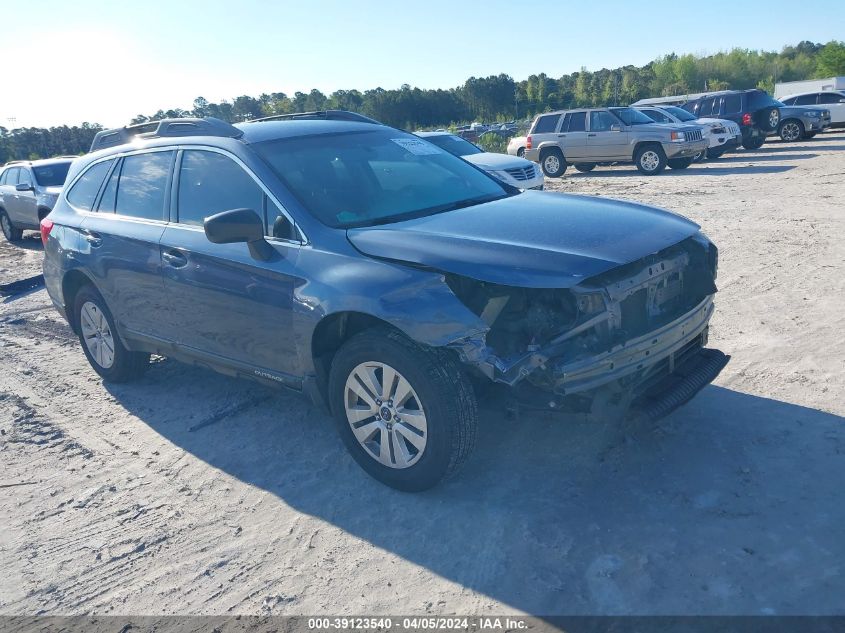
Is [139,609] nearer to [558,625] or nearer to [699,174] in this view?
[558,625]

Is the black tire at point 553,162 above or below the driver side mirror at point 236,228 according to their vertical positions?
below

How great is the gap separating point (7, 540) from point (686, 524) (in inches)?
139

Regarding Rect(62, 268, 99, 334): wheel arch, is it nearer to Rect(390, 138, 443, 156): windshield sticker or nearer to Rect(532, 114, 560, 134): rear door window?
Rect(390, 138, 443, 156): windshield sticker

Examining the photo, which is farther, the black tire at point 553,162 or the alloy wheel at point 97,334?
the black tire at point 553,162

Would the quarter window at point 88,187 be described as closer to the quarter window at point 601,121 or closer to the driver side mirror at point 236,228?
the driver side mirror at point 236,228

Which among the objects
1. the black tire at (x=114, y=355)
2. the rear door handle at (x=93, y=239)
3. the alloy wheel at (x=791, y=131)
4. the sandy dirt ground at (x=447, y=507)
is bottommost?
the sandy dirt ground at (x=447, y=507)

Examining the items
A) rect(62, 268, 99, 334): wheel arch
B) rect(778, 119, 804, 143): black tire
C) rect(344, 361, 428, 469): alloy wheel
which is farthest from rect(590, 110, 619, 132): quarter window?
rect(344, 361, 428, 469): alloy wheel

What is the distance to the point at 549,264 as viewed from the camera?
343 centimetres

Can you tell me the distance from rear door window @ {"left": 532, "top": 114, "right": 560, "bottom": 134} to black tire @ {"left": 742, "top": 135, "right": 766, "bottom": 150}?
23.5 ft

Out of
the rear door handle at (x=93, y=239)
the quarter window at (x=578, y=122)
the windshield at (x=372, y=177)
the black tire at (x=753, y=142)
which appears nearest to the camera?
the windshield at (x=372, y=177)

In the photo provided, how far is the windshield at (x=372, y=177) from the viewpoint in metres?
4.30

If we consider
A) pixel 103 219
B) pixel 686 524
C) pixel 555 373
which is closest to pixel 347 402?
pixel 555 373

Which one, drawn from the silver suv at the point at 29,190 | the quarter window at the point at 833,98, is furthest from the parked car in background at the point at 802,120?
the silver suv at the point at 29,190

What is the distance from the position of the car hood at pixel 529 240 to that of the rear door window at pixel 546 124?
16.2m
